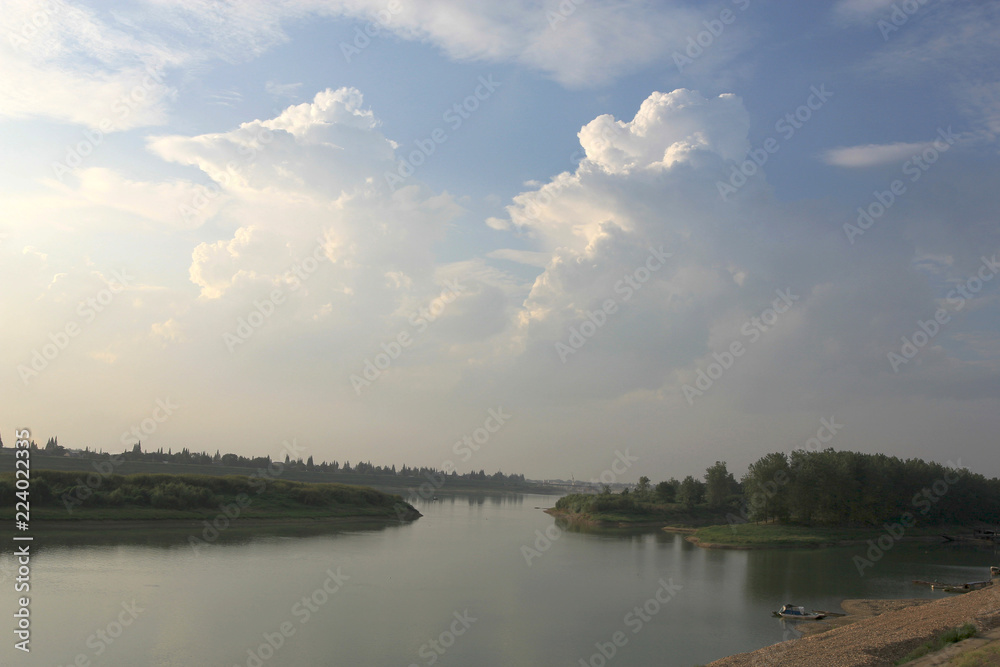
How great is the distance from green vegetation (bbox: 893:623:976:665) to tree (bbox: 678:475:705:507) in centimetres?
7937

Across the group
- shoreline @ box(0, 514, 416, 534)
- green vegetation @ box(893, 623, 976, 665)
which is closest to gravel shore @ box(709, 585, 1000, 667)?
green vegetation @ box(893, 623, 976, 665)

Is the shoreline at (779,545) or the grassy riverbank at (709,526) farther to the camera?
the grassy riverbank at (709,526)

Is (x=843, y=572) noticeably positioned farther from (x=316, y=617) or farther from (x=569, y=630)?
(x=316, y=617)

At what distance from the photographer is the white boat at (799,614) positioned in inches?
1096

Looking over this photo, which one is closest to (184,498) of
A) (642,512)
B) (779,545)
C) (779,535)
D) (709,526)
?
(779,545)

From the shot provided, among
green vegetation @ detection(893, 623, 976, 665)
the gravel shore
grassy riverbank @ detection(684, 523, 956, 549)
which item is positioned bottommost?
grassy riverbank @ detection(684, 523, 956, 549)

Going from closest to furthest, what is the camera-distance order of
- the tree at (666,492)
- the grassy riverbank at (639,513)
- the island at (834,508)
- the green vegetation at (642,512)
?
the island at (834,508)
the grassy riverbank at (639,513)
the green vegetation at (642,512)
the tree at (666,492)

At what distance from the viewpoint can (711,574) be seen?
43.1 metres

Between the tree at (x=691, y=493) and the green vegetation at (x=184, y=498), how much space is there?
134 feet

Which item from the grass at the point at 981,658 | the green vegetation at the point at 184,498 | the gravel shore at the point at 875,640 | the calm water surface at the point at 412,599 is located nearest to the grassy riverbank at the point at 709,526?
the calm water surface at the point at 412,599

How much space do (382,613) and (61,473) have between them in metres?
46.1

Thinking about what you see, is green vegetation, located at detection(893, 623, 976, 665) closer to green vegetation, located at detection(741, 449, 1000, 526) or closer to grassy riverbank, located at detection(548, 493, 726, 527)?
green vegetation, located at detection(741, 449, 1000, 526)

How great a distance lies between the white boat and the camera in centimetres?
2783

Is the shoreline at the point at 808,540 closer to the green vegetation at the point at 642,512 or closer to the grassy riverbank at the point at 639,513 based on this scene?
the grassy riverbank at the point at 639,513
